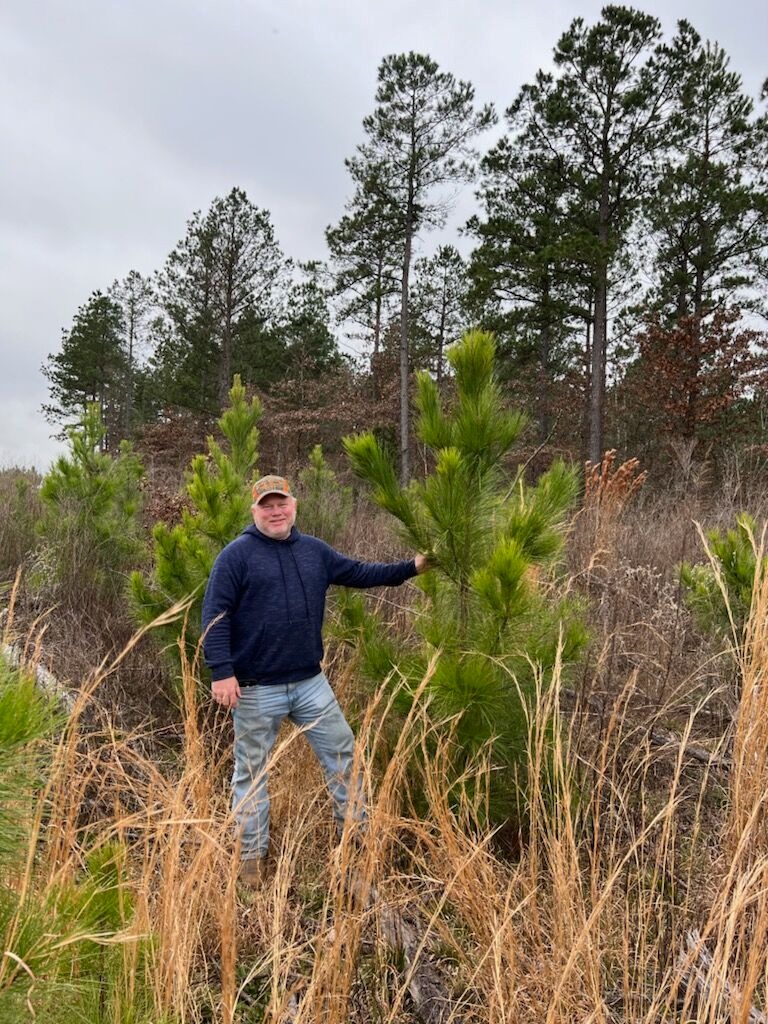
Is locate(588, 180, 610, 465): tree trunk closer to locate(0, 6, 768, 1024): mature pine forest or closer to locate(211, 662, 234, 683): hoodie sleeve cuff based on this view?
locate(0, 6, 768, 1024): mature pine forest

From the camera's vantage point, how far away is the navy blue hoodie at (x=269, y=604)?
10.3 ft

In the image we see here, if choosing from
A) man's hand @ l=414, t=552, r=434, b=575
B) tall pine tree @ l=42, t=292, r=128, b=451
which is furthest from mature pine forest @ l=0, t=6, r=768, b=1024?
tall pine tree @ l=42, t=292, r=128, b=451

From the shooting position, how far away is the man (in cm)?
314

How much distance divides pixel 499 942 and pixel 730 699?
271 centimetres

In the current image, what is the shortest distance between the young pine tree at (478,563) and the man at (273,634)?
31 cm

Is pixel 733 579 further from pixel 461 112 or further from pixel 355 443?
pixel 461 112

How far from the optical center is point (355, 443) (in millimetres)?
2957

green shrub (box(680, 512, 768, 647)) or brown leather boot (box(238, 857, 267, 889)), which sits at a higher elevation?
green shrub (box(680, 512, 768, 647))

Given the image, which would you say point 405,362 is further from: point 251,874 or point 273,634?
point 251,874

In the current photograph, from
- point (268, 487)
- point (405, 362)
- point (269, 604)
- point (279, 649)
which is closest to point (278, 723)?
point (279, 649)

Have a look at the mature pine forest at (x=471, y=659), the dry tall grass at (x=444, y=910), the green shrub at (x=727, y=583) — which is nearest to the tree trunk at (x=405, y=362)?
the mature pine forest at (x=471, y=659)

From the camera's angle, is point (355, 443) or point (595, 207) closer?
point (355, 443)

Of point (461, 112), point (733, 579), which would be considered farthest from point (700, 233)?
point (733, 579)

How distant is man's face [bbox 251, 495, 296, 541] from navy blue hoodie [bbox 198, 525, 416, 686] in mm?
59
